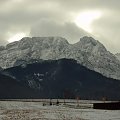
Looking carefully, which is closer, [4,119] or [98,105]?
[4,119]

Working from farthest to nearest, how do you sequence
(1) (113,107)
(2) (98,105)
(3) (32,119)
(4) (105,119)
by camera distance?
1. (2) (98,105)
2. (1) (113,107)
3. (4) (105,119)
4. (3) (32,119)

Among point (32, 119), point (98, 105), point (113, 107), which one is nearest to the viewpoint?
point (32, 119)

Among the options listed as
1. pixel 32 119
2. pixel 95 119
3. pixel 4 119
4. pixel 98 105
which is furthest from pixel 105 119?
pixel 98 105

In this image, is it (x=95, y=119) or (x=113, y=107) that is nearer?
(x=95, y=119)

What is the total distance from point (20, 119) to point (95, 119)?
525 inches

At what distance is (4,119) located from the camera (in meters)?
66.1

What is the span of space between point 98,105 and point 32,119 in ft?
257

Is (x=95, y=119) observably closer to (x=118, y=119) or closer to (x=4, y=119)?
(x=118, y=119)

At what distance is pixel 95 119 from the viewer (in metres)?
70.6

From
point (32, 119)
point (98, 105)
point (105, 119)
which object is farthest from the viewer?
point (98, 105)

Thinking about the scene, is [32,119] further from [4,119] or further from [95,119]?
[95,119]

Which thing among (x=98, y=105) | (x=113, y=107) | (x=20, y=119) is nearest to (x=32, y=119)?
(x=20, y=119)

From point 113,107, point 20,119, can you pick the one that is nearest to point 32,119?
point 20,119

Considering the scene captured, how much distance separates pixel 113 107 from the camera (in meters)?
128
